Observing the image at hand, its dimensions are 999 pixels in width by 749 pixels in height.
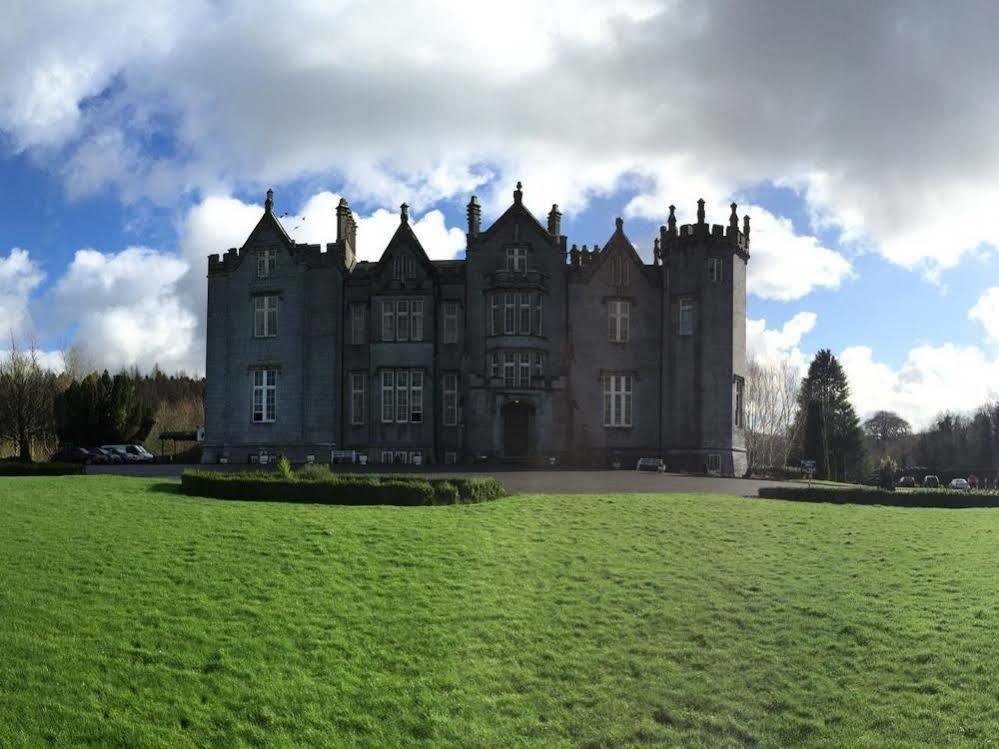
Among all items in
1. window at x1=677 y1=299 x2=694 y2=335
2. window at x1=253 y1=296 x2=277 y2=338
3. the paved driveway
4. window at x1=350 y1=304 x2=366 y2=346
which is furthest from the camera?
window at x1=253 y1=296 x2=277 y2=338

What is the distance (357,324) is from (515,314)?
9.56m

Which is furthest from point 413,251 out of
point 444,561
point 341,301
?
point 444,561

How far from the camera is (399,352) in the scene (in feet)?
173

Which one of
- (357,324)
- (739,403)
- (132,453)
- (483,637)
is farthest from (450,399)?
(483,637)

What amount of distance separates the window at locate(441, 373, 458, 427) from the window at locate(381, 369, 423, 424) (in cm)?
142

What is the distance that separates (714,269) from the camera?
166 feet

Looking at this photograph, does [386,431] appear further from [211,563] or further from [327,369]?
[211,563]

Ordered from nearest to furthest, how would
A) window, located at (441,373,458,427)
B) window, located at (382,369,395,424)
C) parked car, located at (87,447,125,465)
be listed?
window, located at (441,373,458,427) → window, located at (382,369,395,424) → parked car, located at (87,447,125,465)

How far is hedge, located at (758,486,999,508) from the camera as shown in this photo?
1233 inches

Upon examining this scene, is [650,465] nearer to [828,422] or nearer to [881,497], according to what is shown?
[881,497]

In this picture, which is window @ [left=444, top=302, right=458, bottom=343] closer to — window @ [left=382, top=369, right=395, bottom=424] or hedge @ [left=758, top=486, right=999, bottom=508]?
window @ [left=382, top=369, right=395, bottom=424]

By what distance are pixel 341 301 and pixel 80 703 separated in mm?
43091

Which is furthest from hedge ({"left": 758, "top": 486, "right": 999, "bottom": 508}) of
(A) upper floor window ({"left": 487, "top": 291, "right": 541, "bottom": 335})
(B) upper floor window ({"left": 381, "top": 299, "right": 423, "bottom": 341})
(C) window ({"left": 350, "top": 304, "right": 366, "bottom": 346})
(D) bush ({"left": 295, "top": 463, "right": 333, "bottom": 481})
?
(C) window ({"left": 350, "top": 304, "right": 366, "bottom": 346})

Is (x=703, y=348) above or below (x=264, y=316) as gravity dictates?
below
